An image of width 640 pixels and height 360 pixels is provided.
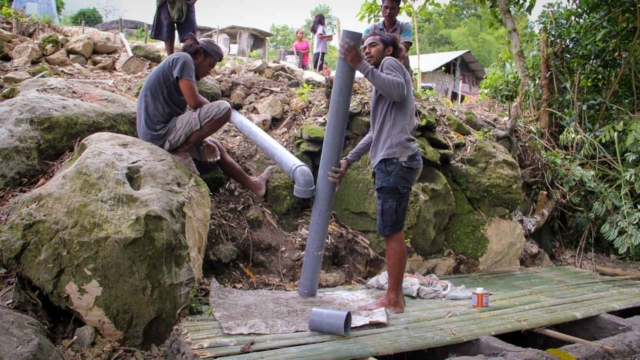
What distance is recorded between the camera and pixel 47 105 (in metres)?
4.45

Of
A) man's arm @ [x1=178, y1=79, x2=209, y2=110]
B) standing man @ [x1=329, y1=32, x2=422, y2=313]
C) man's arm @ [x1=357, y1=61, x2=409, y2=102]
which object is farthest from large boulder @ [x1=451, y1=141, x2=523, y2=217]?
man's arm @ [x1=178, y1=79, x2=209, y2=110]

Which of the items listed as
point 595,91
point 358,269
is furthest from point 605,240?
point 358,269

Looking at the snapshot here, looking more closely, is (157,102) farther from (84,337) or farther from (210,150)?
(84,337)

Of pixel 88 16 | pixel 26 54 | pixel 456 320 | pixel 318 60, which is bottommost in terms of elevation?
pixel 456 320

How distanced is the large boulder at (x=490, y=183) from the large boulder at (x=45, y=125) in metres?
3.54

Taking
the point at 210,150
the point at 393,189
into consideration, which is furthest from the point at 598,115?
the point at 210,150

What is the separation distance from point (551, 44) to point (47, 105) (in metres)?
6.85

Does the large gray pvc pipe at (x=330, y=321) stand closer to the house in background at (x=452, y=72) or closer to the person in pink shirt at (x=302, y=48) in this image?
the person in pink shirt at (x=302, y=48)

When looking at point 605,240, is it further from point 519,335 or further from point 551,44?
point 519,335

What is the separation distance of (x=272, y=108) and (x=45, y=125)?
8.51ft

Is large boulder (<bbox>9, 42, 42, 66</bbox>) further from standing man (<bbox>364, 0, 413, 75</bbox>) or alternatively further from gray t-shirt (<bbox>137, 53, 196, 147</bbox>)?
standing man (<bbox>364, 0, 413, 75</bbox>)

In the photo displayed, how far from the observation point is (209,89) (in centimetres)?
644

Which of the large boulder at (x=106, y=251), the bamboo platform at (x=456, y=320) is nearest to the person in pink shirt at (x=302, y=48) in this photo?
the bamboo platform at (x=456, y=320)

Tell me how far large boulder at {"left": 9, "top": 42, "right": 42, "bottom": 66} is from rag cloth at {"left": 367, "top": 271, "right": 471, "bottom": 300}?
6115mm
